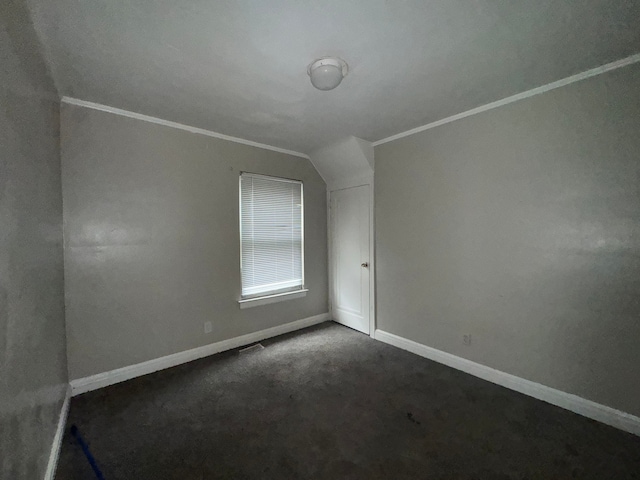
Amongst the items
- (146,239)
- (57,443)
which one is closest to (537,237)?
(146,239)

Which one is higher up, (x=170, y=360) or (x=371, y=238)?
(x=371, y=238)

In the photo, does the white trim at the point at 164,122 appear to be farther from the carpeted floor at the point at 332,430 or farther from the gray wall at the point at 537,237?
the carpeted floor at the point at 332,430

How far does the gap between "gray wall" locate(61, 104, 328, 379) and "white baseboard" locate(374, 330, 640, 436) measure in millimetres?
2051

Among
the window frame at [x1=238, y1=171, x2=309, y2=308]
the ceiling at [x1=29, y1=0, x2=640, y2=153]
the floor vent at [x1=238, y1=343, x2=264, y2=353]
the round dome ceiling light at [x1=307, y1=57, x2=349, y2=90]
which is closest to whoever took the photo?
the ceiling at [x1=29, y1=0, x2=640, y2=153]

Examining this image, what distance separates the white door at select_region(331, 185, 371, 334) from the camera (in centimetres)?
355

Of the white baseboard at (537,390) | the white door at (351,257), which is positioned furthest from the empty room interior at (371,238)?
the white door at (351,257)

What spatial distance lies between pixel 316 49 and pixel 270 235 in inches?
88.7

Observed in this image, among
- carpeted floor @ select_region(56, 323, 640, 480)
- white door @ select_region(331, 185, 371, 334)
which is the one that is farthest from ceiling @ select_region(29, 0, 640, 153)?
carpeted floor @ select_region(56, 323, 640, 480)

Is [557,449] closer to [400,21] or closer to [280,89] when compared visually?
[400,21]

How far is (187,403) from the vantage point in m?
2.14

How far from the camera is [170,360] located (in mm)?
2707

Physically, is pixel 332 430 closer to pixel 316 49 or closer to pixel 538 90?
pixel 316 49

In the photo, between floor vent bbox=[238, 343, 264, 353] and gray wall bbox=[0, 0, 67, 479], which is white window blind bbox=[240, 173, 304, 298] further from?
gray wall bbox=[0, 0, 67, 479]

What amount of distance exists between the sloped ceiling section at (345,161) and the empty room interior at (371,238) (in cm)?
5
